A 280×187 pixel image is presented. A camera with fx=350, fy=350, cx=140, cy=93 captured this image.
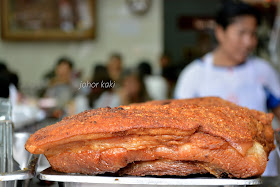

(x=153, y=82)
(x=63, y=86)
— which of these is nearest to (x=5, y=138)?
(x=63, y=86)

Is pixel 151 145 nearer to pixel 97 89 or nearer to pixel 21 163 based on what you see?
pixel 21 163

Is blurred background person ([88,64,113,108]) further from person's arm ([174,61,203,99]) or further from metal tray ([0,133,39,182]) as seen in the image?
person's arm ([174,61,203,99])

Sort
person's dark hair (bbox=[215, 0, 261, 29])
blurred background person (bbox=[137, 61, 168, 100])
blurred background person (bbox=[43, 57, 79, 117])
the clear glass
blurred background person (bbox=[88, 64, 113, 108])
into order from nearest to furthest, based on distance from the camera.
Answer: the clear glass, blurred background person (bbox=[88, 64, 113, 108]), person's dark hair (bbox=[215, 0, 261, 29]), blurred background person (bbox=[43, 57, 79, 117]), blurred background person (bbox=[137, 61, 168, 100])

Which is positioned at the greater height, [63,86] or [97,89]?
[97,89]

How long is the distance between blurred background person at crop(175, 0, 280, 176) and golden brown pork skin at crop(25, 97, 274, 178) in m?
1.57

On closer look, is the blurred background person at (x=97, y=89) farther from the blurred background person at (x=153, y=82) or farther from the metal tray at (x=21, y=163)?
the blurred background person at (x=153, y=82)

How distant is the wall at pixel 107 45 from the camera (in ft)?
→ 17.1

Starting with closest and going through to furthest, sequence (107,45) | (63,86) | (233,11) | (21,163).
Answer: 1. (21,163)
2. (233,11)
3. (63,86)
4. (107,45)

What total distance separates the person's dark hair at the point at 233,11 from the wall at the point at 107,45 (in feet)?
9.39

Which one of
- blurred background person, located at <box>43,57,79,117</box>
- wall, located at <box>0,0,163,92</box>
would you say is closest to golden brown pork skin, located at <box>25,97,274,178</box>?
blurred background person, located at <box>43,57,79,117</box>

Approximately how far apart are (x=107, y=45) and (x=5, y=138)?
4.38m

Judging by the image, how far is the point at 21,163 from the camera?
1.06 m

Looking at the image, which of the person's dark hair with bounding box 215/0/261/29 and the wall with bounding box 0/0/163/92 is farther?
the wall with bounding box 0/0/163/92

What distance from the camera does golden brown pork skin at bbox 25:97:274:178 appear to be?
860 millimetres
